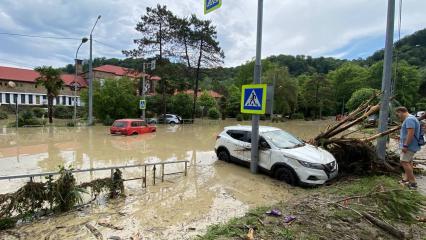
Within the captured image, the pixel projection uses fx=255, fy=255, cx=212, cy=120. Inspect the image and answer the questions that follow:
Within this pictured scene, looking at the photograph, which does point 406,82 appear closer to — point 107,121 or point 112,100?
point 112,100

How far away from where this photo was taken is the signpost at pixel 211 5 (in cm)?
607

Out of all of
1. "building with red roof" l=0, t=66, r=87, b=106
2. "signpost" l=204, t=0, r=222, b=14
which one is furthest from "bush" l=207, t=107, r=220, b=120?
"signpost" l=204, t=0, r=222, b=14

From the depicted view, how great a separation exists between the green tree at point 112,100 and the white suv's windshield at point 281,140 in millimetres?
23840

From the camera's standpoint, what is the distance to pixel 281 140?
27.7ft

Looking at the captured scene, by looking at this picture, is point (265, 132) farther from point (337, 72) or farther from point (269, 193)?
point (337, 72)

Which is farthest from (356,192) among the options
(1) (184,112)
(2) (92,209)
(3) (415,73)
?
(3) (415,73)

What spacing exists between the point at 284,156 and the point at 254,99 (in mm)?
2032

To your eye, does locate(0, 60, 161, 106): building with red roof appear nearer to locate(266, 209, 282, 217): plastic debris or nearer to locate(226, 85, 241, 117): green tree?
locate(226, 85, 241, 117): green tree

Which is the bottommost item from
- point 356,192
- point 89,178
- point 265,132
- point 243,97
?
point 89,178

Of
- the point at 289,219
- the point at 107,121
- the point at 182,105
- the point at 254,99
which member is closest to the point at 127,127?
the point at 107,121

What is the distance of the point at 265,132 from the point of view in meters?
8.70

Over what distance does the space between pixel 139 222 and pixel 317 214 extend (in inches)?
127

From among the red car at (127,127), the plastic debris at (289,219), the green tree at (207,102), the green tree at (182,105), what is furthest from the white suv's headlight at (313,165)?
the green tree at (207,102)

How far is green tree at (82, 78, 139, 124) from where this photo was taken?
28984mm
